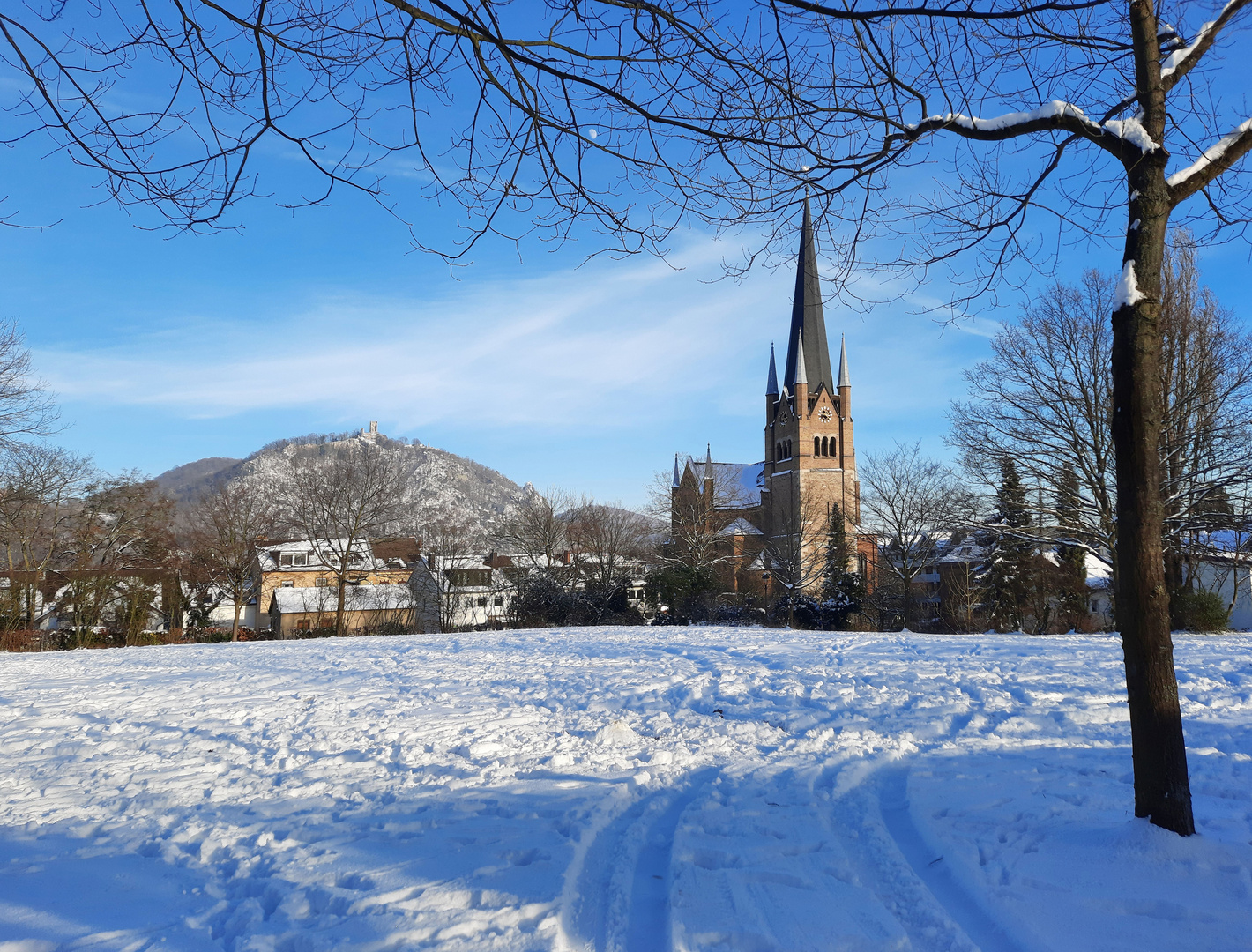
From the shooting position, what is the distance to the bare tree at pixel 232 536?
3444cm

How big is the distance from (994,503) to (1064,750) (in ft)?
56.7

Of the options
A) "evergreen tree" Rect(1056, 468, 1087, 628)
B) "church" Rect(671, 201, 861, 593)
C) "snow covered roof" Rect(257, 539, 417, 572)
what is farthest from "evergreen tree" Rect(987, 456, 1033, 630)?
"snow covered roof" Rect(257, 539, 417, 572)

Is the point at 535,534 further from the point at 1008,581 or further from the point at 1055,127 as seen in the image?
the point at 1055,127

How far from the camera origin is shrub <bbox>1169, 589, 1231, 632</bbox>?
1588cm

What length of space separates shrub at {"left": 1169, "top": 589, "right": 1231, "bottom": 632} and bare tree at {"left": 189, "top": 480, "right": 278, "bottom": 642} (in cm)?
3404

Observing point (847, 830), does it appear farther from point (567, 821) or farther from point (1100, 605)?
point (1100, 605)

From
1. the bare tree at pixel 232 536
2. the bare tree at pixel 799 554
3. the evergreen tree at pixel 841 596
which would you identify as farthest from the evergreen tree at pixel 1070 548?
the bare tree at pixel 232 536

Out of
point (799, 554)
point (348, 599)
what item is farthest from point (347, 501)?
point (799, 554)

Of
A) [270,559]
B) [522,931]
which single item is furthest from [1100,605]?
[270,559]

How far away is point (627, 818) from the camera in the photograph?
14.3 ft

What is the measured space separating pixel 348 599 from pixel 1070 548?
112 feet

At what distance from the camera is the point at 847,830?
413 centimetres

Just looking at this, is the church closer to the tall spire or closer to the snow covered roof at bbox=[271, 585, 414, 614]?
the tall spire

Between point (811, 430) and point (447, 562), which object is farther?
point (811, 430)
